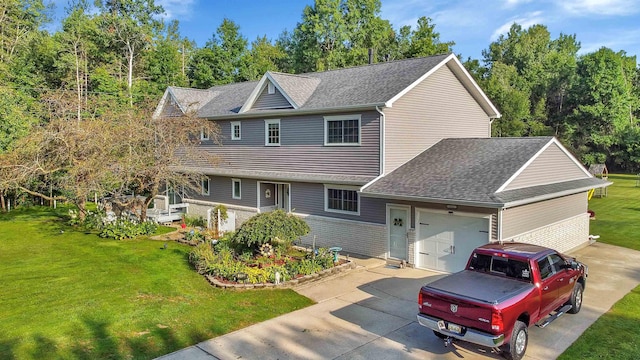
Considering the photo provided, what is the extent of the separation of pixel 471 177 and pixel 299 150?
8162mm

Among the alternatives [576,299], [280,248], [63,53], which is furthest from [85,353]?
[63,53]

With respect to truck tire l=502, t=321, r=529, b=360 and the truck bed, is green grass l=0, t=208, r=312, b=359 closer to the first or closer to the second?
the truck bed

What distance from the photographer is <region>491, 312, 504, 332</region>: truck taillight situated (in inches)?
314

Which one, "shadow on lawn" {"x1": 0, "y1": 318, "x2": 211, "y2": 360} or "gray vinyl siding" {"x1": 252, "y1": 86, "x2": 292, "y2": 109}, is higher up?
"gray vinyl siding" {"x1": 252, "y1": 86, "x2": 292, "y2": 109}

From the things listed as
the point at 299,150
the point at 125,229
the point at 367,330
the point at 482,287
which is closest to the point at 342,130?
the point at 299,150

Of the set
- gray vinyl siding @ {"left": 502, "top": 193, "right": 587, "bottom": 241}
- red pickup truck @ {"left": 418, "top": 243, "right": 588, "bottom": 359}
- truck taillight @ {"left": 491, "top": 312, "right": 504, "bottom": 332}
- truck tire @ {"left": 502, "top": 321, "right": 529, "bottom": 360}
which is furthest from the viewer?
gray vinyl siding @ {"left": 502, "top": 193, "right": 587, "bottom": 241}

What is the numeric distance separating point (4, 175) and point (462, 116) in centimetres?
2206

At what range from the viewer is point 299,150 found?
2036cm

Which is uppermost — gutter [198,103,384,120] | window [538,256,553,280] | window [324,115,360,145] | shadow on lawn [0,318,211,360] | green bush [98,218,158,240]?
gutter [198,103,384,120]

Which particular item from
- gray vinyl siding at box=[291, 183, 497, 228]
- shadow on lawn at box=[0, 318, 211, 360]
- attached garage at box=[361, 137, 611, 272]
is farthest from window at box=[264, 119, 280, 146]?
shadow on lawn at box=[0, 318, 211, 360]

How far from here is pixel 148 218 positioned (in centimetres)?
2472

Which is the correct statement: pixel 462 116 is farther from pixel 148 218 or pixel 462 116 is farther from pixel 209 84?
pixel 209 84

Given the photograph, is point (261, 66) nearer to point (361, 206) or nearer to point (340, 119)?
point (340, 119)

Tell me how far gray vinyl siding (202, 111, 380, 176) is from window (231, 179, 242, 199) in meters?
0.85
